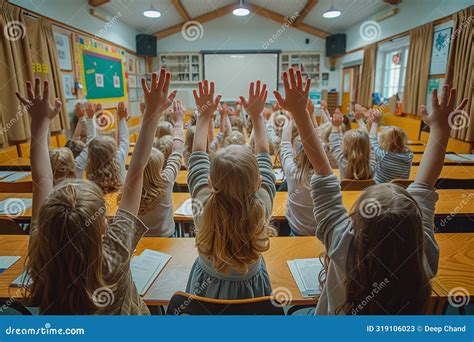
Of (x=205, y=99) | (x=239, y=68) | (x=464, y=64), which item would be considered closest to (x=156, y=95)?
(x=205, y=99)

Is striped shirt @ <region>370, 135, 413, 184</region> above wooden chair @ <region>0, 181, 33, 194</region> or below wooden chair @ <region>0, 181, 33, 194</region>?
above

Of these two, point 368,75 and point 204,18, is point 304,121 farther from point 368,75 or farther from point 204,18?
point 204,18

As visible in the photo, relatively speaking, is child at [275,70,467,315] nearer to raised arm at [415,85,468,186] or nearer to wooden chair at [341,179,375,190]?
raised arm at [415,85,468,186]

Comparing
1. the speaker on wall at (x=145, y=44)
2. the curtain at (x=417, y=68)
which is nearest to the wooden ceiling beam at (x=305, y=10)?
the curtain at (x=417, y=68)

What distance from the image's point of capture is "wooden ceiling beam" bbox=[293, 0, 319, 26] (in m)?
6.33

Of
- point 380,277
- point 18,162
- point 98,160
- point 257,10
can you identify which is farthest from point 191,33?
point 380,277

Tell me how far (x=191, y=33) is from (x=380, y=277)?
8.66 m

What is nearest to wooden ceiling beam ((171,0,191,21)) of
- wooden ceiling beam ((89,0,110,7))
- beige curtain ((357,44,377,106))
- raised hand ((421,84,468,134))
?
wooden ceiling beam ((89,0,110,7))

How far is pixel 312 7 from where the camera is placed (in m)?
6.59

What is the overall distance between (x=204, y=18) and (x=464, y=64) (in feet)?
19.8

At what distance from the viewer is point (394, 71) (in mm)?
6262

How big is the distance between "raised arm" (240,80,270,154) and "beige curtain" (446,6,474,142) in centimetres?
363
